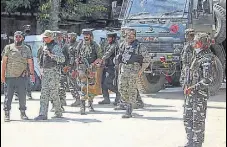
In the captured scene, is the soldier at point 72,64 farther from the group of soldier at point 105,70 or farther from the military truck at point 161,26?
the military truck at point 161,26

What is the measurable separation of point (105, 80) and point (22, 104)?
8.57 ft

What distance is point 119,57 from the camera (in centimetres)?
885

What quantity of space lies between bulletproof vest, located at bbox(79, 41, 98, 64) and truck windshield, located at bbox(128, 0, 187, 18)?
8.68 ft

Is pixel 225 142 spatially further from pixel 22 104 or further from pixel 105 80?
pixel 105 80

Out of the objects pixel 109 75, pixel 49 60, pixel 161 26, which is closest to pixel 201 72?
pixel 49 60

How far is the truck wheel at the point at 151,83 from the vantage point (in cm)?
1302

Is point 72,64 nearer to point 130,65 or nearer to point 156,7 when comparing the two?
point 130,65

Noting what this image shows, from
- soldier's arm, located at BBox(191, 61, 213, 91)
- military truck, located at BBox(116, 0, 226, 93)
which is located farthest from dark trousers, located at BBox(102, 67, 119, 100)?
soldier's arm, located at BBox(191, 61, 213, 91)

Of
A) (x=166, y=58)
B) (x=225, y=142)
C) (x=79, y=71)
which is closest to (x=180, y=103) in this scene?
(x=166, y=58)

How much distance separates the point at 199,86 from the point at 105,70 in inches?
202

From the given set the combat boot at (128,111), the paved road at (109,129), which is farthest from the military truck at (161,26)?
the combat boot at (128,111)

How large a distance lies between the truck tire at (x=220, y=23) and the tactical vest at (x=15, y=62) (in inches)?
231

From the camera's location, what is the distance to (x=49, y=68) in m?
8.54

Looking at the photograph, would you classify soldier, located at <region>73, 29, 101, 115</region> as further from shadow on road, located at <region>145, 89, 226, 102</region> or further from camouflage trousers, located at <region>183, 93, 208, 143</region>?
camouflage trousers, located at <region>183, 93, 208, 143</region>
